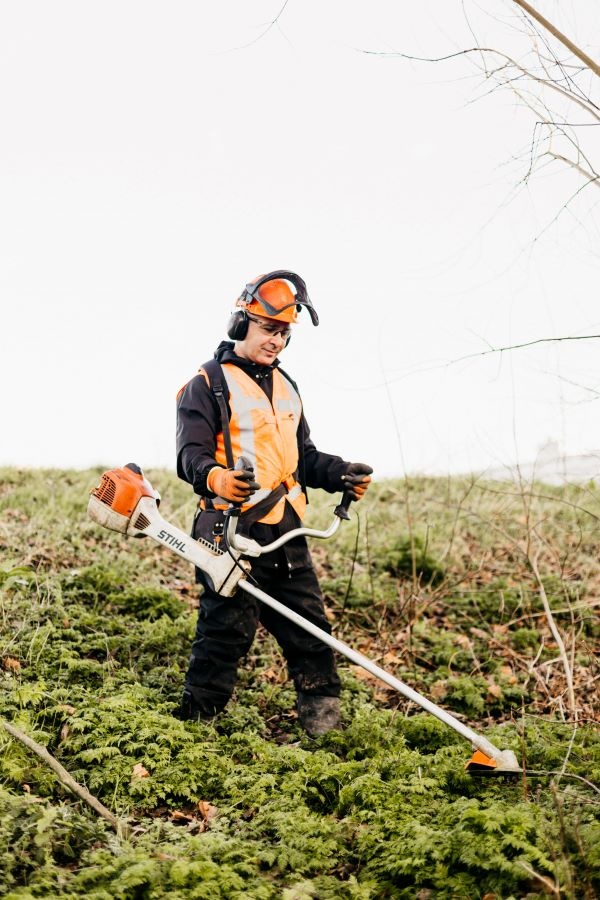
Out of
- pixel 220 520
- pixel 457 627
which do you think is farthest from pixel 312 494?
pixel 220 520

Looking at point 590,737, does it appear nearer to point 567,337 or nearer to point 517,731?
point 517,731

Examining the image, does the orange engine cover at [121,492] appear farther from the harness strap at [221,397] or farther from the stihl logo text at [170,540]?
the harness strap at [221,397]

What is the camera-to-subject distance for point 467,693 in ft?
18.8

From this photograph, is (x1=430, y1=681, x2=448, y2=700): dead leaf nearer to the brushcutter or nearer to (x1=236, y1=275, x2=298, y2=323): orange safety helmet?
the brushcutter

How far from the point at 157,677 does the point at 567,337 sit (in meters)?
3.14

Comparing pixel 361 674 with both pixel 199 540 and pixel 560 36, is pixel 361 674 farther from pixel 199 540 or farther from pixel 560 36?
pixel 560 36

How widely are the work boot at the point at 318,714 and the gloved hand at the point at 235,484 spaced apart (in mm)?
1488

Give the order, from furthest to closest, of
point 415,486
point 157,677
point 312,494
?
point 415,486
point 312,494
point 157,677

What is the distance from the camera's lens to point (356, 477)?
15.4 feet

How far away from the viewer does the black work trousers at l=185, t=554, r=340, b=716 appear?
4.66 m

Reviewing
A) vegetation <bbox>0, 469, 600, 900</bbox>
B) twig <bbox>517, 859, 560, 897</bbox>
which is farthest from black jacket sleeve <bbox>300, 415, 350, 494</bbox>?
twig <bbox>517, 859, 560, 897</bbox>

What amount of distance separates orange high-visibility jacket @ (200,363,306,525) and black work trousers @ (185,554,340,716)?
0.42 metres

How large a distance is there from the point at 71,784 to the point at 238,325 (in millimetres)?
2483

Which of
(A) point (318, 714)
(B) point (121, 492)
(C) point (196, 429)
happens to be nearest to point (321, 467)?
(C) point (196, 429)
